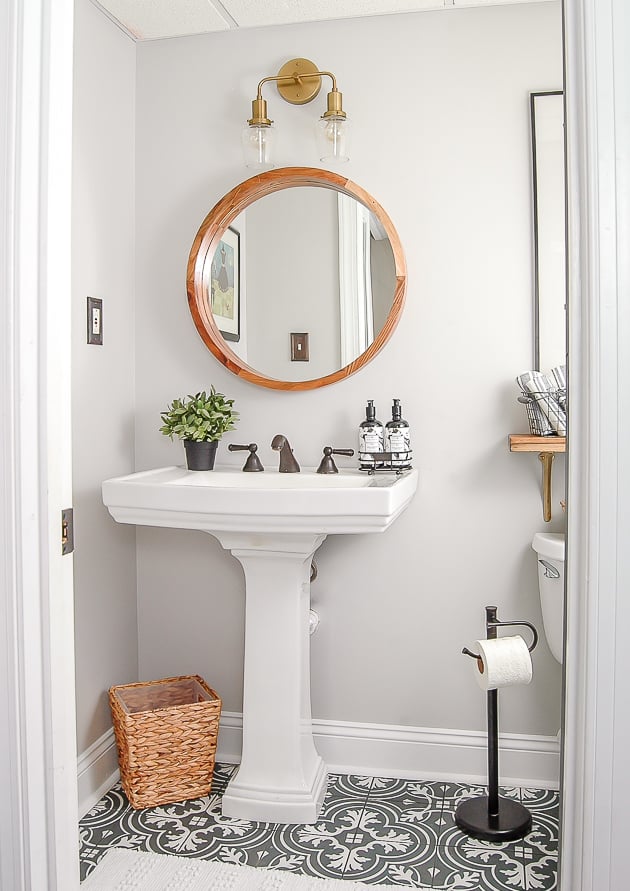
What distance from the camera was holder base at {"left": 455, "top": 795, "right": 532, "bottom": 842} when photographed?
7.09 ft

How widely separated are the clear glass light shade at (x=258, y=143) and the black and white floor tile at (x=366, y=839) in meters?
1.89

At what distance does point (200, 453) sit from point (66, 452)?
1252 millimetres

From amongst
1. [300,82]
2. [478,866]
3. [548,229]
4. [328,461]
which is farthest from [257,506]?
[300,82]

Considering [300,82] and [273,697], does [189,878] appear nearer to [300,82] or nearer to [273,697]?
[273,697]

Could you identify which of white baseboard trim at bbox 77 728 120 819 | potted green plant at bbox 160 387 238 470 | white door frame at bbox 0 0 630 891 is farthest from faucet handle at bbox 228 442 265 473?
white door frame at bbox 0 0 630 891

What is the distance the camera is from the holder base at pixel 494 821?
2.16 metres

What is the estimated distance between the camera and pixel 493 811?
222cm

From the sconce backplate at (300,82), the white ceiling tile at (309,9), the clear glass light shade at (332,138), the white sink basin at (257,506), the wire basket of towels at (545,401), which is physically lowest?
the white sink basin at (257,506)

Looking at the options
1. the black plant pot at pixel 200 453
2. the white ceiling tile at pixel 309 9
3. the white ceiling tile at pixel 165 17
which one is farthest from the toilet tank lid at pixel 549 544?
the white ceiling tile at pixel 165 17
